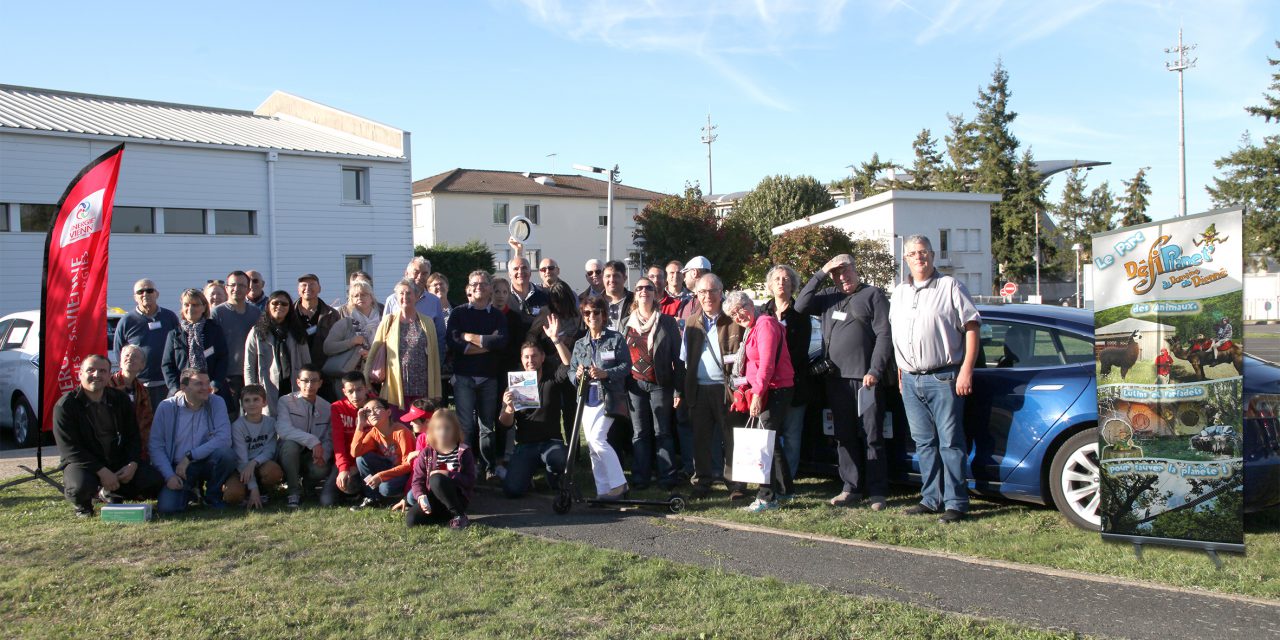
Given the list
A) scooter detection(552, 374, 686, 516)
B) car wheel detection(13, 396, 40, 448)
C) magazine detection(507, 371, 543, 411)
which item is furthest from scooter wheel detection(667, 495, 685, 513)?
car wheel detection(13, 396, 40, 448)

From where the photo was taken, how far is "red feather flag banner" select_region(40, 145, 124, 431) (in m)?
7.84

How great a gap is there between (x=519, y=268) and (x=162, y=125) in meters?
25.3

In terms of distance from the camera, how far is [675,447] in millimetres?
7590

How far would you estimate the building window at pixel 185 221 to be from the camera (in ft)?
90.9

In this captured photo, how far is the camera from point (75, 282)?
26.0 feet

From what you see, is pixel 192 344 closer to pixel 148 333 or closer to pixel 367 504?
pixel 148 333

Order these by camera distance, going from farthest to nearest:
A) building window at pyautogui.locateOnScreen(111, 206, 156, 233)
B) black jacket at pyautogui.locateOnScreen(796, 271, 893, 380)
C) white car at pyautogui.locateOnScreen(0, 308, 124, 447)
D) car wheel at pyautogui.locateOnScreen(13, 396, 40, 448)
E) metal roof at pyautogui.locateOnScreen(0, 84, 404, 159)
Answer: building window at pyautogui.locateOnScreen(111, 206, 156, 233) < metal roof at pyautogui.locateOnScreen(0, 84, 404, 159) < car wheel at pyautogui.locateOnScreen(13, 396, 40, 448) < white car at pyautogui.locateOnScreen(0, 308, 124, 447) < black jacket at pyautogui.locateOnScreen(796, 271, 893, 380)

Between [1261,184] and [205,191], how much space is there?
4408 cm

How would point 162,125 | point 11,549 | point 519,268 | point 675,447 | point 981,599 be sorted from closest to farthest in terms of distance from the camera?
1. point 981,599
2. point 11,549
3. point 675,447
4. point 519,268
5. point 162,125

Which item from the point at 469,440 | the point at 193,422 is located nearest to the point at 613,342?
the point at 469,440

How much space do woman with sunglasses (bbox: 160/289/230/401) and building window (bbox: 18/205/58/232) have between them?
20.7m

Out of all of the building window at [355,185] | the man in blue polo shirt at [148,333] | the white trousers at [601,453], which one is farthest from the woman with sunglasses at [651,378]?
the building window at [355,185]

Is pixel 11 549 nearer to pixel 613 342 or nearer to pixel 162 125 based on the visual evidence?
pixel 613 342

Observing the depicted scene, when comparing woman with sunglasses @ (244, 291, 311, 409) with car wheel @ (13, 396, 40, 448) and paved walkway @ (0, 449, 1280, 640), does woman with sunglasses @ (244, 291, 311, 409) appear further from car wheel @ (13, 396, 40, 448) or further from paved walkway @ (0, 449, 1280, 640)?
car wheel @ (13, 396, 40, 448)
